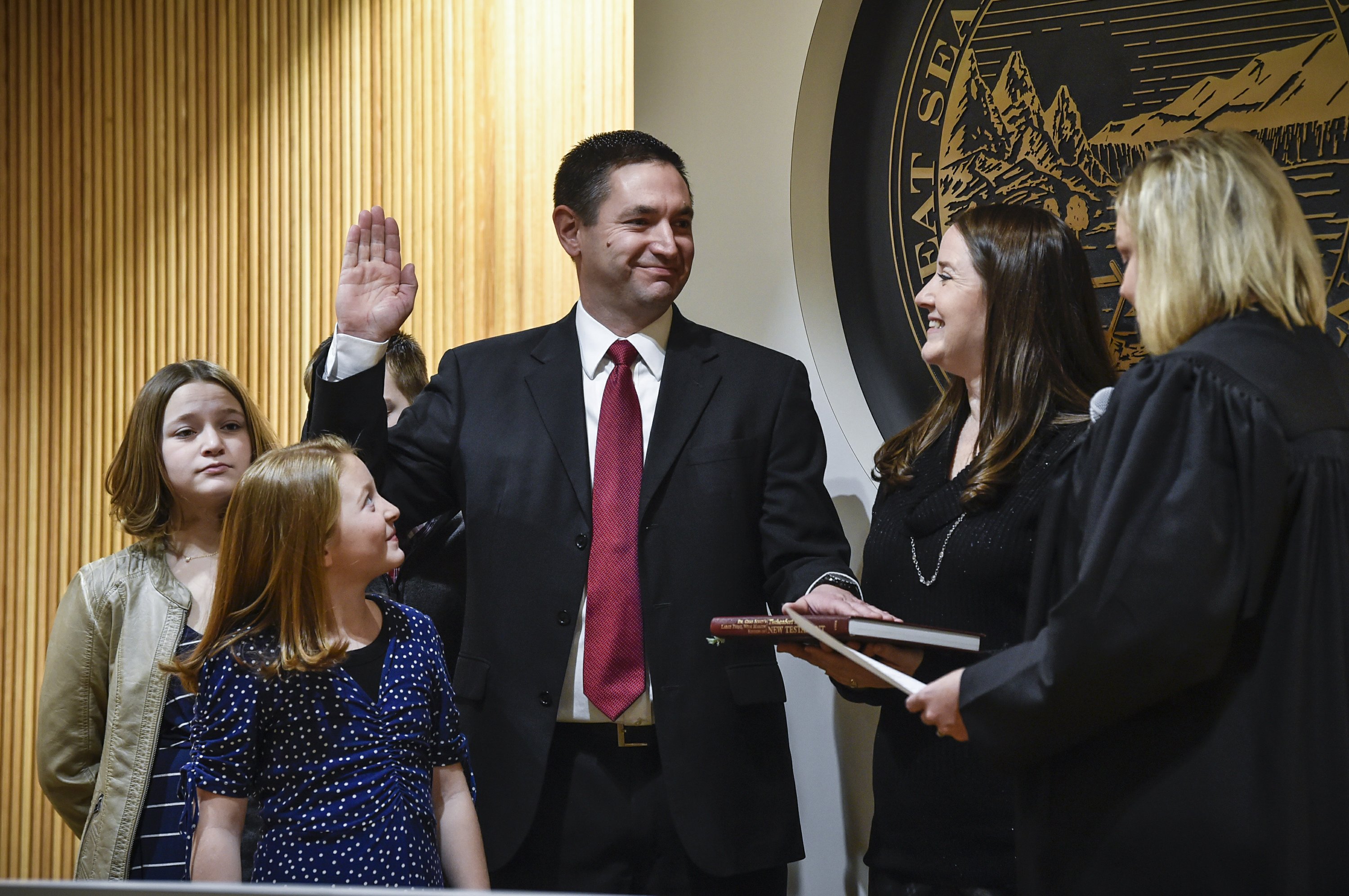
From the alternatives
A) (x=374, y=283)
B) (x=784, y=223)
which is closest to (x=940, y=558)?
(x=784, y=223)

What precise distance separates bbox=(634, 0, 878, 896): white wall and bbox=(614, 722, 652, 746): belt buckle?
25.3 inches

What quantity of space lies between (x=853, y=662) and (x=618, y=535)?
541mm

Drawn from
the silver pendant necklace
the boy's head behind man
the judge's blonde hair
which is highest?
the judge's blonde hair

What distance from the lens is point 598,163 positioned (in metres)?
2.57

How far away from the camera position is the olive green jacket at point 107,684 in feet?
7.96

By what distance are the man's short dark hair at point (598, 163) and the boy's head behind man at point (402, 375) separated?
703 mm

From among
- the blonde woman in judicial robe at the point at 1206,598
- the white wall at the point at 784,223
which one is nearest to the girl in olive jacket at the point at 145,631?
the white wall at the point at 784,223

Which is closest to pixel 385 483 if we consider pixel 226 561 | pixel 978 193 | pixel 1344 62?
pixel 226 561

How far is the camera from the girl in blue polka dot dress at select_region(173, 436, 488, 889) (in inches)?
75.1

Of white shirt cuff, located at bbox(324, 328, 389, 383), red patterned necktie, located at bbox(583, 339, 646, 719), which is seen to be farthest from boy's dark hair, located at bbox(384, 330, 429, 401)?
red patterned necktie, located at bbox(583, 339, 646, 719)

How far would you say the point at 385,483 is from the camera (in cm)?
245

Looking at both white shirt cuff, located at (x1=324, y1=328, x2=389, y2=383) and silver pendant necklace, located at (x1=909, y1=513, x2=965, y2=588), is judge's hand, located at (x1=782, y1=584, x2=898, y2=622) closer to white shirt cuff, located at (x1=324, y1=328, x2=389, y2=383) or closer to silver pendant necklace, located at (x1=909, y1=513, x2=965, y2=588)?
silver pendant necklace, located at (x1=909, y1=513, x2=965, y2=588)

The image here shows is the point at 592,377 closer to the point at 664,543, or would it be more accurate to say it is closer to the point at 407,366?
the point at 664,543

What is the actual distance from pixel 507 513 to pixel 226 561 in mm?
535
